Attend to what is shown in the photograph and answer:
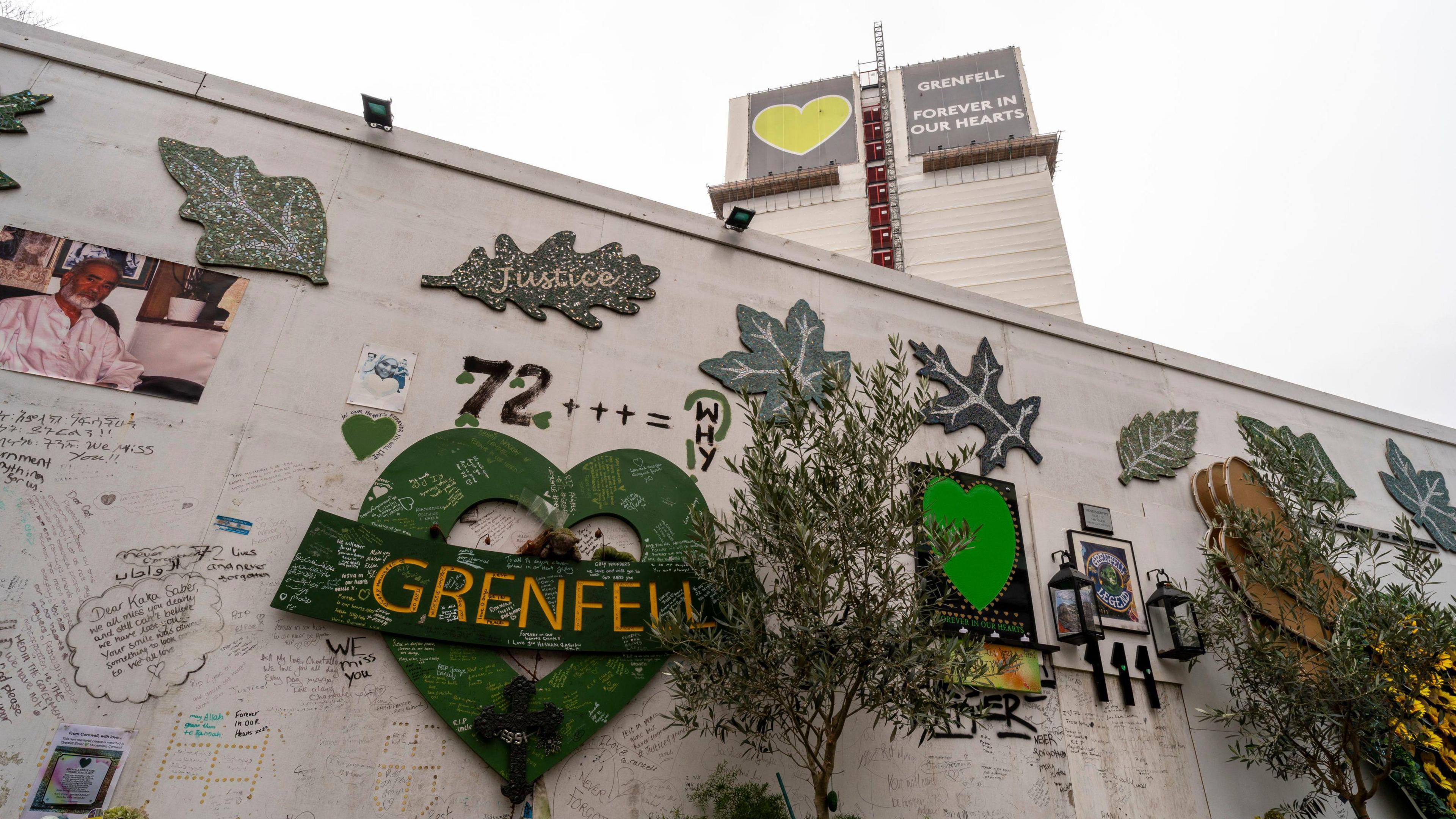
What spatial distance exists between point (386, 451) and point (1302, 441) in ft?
35.8

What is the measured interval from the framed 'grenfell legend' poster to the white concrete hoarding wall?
0.99ft

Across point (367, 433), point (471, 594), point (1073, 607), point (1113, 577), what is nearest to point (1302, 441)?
point (1113, 577)

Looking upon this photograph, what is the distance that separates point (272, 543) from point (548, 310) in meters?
2.96

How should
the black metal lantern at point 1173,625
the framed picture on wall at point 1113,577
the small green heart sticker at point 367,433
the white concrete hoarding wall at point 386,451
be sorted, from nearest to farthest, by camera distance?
the white concrete hoarding wall at point 386,451
the small green heart sticker at point 367,433
the black metal lantern at point 1173,625
the framed picture on wall at point 1113,577

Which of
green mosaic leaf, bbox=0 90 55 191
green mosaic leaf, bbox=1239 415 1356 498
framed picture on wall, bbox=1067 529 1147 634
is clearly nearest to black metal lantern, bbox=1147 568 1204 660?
framed picture on wall, bbox=1067 529 1147 634

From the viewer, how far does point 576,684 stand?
5.62 meters

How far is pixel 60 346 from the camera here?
5.48m

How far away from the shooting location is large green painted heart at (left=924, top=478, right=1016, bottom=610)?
279 inches

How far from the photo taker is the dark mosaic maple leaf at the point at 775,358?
289 inches

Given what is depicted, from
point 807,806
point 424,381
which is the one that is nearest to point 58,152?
point 424,381

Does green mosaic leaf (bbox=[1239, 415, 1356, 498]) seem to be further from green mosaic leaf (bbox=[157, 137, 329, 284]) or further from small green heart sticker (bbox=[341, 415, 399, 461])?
green mosaic leaf (bbox=[157, 137, 329, 284])

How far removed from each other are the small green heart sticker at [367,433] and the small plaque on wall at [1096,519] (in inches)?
272

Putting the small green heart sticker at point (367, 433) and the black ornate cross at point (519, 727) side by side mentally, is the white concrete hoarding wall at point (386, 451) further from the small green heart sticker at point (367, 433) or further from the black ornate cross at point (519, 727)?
the black ornate cross at point (519, 727)

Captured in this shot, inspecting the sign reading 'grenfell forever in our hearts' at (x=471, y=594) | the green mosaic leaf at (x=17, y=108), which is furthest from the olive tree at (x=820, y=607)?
the green mosaic leaf at (x=17, y=108)
